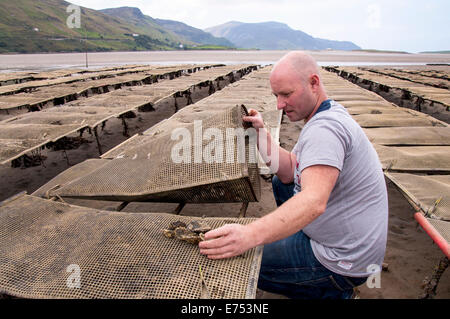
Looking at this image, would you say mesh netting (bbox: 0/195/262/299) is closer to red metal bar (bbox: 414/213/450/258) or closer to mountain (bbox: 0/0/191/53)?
red metal bar (bbox: 414/213/450/258)

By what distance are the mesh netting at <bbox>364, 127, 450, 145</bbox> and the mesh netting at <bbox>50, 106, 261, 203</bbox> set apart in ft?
10.4

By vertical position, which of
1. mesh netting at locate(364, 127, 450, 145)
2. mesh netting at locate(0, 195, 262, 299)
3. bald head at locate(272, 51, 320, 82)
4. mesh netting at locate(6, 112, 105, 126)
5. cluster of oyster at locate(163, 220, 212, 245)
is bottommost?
mesh netting at locate(0, 195, 262, 299)

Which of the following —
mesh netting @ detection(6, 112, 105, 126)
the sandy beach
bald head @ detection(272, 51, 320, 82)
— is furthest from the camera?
the sandy beach

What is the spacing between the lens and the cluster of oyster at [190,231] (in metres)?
1.88

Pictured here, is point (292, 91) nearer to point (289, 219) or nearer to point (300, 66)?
point (300, 66)

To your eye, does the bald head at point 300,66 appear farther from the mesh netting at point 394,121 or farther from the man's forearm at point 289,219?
the mesh netting at point 394,121

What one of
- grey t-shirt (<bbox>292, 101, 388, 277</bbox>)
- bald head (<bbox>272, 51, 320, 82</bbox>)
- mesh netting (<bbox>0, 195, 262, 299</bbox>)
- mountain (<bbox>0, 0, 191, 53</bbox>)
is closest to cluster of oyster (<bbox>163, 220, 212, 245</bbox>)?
mesh netting (<bbox>0, 195, 262, 299</bbox>)

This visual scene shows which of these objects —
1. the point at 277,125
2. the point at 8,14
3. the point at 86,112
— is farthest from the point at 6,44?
the point at 277,125

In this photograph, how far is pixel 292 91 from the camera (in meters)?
1.79

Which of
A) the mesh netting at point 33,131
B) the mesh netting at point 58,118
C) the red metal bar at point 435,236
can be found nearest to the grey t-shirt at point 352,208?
the red metal bar at point 435,236

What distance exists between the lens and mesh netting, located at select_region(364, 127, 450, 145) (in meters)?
4.61

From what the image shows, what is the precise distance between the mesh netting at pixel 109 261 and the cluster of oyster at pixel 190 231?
5 cm
